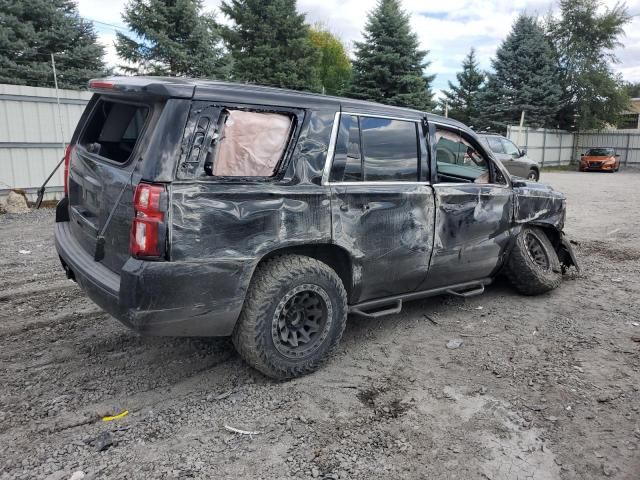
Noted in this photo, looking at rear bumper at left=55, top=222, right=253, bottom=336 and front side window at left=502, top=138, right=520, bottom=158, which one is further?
front side window at left=502, top=138, right=520, bottom=158

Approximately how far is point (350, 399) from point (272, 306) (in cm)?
81

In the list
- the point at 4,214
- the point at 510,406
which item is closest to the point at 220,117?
the point at 510,406

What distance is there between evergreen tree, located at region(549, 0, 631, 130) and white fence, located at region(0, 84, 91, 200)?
2986 cm

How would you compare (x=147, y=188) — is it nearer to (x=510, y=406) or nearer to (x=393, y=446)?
(x=393, y=446)

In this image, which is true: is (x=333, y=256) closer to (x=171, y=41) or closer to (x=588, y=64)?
(x=171, y=41)

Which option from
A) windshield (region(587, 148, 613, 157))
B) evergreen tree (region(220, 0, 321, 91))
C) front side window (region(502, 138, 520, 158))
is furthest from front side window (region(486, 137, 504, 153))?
windshield (region(587, 148, 613, 157))

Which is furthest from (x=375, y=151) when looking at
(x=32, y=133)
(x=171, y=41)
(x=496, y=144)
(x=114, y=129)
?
(x=171, y=41)

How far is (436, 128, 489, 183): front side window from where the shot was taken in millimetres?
4418

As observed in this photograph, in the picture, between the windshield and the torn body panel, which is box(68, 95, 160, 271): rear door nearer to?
the torn body panel

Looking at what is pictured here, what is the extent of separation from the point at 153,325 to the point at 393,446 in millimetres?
1541

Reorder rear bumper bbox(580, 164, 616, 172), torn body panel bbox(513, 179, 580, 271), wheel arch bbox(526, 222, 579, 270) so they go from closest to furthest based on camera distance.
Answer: torn body panel bbox(513, 179, 580, 271) < wheel arch bbox(526, 222, 579, 270) < rear bumper bbox(580, 164, 616, 172)

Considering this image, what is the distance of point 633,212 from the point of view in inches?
461

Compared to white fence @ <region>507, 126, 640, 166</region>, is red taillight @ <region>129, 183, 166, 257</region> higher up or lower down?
lower down

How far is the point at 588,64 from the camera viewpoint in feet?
104
